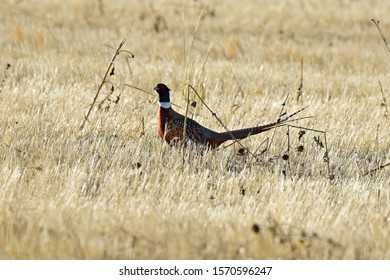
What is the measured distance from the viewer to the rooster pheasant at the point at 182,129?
6.54 metres

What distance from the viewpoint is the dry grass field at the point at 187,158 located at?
460 cm

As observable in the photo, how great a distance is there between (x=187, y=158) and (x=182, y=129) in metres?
0.25

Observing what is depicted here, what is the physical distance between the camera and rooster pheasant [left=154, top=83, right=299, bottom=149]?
654 centimetres

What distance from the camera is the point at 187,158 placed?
6445 millimetres

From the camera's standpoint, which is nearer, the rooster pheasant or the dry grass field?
the dry grass field

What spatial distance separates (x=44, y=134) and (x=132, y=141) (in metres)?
0.78

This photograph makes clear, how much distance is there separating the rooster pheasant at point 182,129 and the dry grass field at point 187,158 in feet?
0.42

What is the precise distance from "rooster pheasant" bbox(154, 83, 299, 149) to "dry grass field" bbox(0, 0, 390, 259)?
0.13m

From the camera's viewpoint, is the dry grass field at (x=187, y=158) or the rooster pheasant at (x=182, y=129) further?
the rooster pheasant at (x=182, y=129)

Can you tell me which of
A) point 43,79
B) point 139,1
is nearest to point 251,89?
point 43,79

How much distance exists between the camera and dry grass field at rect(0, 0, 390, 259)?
181 inches

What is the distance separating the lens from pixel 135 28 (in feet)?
51.2

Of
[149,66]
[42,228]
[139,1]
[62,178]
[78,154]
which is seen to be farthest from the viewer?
[139,1]

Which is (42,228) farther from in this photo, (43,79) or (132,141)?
(43,79)
